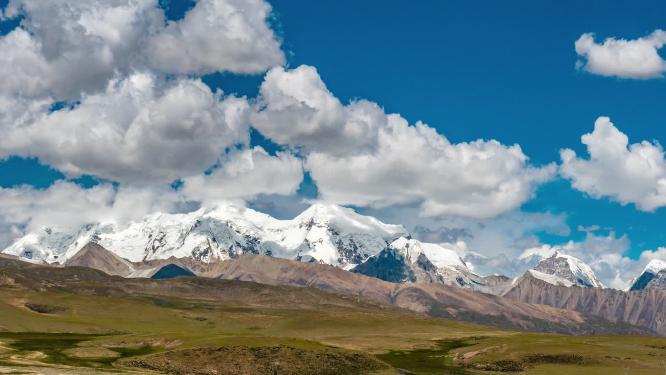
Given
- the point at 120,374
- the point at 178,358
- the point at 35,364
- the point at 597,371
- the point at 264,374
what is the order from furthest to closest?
the point at 597,371, the point at 178,358, the point at 264,374, the point at 35,364, the point at 120,374

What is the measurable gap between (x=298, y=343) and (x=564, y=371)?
62.6 m

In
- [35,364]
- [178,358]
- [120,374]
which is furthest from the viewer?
[178,358]

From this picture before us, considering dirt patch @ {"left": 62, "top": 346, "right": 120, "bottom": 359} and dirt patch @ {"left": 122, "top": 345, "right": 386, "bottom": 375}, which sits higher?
dirt patch @ {"left": 122, "top": 345, "right": 386, "bottom": 375}

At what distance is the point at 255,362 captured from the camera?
17225 centimetres

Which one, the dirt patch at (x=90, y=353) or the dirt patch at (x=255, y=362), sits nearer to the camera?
the dirt patch at (x=255, y=362)

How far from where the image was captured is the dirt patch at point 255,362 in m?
168

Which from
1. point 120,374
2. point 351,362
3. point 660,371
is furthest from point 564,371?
point 120,374

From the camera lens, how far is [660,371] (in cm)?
18525

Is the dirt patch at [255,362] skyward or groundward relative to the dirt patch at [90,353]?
skyward

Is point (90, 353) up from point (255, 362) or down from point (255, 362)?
down

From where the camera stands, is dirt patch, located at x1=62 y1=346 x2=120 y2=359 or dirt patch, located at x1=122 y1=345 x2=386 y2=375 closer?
dirt patch, located at x1=122 y1=345 x2=386 y2=375

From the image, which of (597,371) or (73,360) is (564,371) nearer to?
(597,371)

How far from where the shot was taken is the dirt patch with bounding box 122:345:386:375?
550 feet

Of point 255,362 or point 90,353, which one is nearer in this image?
point 255,362
